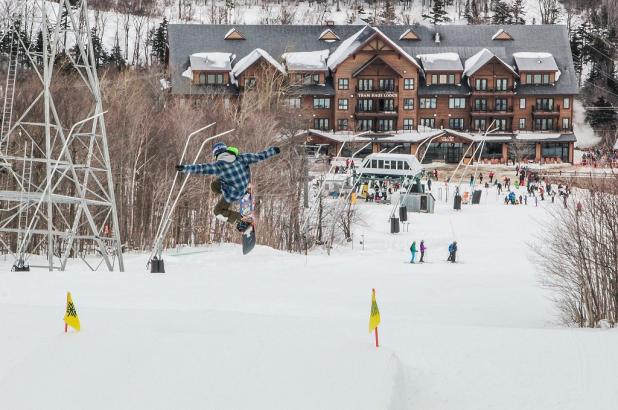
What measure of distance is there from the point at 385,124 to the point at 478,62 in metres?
9.59

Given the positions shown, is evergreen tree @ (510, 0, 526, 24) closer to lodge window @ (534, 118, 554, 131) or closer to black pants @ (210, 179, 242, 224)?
lodge window @ (534, 118, 554, 131)

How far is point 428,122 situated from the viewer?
8700 centimetres

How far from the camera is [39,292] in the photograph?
17.7 meters

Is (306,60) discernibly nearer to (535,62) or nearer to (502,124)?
(502,124)

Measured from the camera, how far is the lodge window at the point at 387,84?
86188 millimetres

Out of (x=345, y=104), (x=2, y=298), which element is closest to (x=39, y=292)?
(x=2, y=298)

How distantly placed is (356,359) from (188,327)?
2.82m

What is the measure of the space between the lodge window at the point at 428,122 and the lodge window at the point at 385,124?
9.09 feet

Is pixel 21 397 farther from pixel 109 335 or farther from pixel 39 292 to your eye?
pixel 39 292

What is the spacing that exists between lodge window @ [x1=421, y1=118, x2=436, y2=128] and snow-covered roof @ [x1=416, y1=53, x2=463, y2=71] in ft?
14.2

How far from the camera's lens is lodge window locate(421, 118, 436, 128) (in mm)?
86938

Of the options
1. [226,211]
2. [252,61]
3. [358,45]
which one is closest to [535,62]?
[358,45]

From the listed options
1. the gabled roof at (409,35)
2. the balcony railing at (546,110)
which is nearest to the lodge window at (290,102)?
the gabled roof at (409,35)

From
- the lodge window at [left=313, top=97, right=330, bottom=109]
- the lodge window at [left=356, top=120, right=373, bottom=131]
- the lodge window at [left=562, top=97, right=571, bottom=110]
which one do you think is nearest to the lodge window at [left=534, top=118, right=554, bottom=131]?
the lodge window at [left=562, top=97, right=571, bottom=110]
